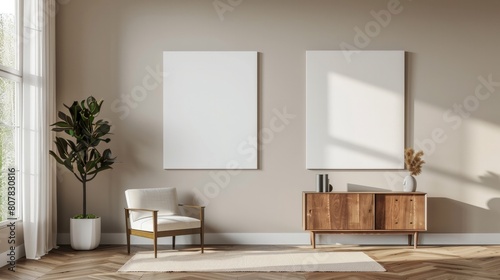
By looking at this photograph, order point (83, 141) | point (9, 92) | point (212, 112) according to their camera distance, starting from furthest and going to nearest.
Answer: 1. point (212, 112)
2. point (83, 141)
3. point (9, 92)

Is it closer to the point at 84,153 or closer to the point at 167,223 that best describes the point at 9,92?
the point at 84,153

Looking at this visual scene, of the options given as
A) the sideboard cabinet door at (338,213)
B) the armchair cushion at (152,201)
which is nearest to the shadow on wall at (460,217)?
the sideboard cabinet door at (338,213)

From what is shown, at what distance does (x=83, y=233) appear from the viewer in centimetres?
698

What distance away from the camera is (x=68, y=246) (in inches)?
287

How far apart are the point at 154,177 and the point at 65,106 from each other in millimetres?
1367

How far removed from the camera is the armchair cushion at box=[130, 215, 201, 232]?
6484mm

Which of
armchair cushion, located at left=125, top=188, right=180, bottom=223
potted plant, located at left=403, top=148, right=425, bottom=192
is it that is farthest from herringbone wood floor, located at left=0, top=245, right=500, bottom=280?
potted plant, located at left=403, top=148, right=425, bottom=192

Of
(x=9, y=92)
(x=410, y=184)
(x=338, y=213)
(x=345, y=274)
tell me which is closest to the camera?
(x=345, y=274)

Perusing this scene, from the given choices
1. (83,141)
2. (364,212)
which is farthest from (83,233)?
(364,212)

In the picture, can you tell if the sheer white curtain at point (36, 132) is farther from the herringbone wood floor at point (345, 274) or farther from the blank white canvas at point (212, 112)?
the blank white canvas at point (212, 112)

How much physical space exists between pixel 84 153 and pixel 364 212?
3307mm

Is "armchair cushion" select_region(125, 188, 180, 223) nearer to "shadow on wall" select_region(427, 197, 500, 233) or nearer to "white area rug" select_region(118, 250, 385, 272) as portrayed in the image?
"white area rug" select_region(118, 250, 385, 272)

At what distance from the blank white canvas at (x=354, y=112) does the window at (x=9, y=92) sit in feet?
11.0

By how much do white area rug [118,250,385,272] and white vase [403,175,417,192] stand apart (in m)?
1.04
